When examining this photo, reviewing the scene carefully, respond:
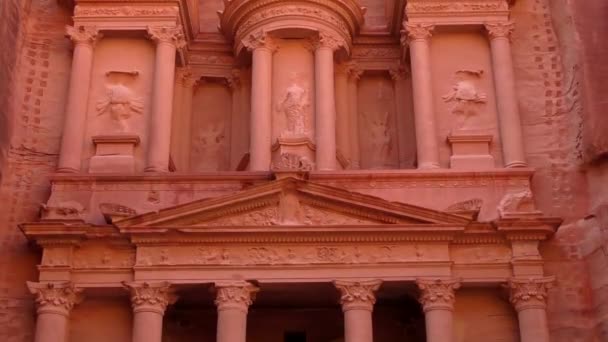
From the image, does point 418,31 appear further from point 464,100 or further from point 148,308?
point 148,308

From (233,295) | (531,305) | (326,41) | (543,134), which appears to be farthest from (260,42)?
(531,305)

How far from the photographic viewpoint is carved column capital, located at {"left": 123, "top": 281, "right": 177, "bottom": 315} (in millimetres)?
16938

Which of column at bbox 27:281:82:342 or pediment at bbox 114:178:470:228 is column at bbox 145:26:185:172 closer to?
pediment at bbox 114:178:470:228

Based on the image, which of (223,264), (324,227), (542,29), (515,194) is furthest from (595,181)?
(223,264)

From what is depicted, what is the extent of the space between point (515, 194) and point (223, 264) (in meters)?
5.97

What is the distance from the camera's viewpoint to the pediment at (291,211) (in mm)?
17328

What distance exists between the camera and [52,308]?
16984 millimetres

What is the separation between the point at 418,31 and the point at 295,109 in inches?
130

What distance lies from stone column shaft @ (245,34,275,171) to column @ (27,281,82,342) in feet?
15.3

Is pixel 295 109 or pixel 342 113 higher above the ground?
pixel 342 113

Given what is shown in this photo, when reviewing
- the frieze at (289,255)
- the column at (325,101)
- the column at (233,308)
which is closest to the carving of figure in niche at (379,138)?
the column at (325,101)

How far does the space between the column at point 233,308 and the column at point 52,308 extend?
2824 mm

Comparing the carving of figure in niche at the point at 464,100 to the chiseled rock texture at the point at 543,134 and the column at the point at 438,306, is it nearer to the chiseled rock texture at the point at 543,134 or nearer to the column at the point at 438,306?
the chiseled rock texture at the point at 543,134

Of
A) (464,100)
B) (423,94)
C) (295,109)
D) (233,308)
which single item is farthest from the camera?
(295,109)
